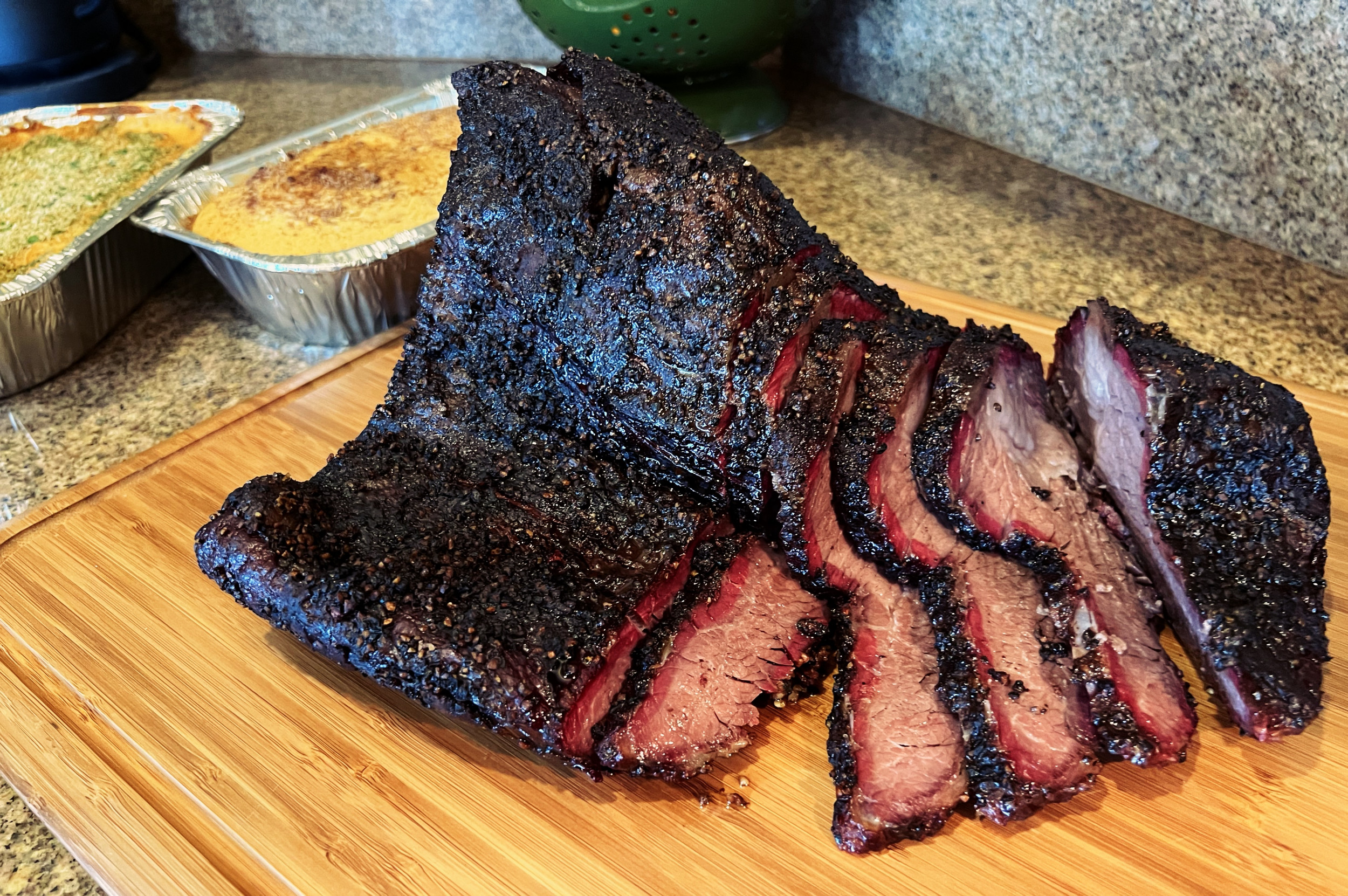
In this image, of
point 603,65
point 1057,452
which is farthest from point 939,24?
point 1057,452

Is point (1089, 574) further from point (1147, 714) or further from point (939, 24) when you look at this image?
point (939, 24)

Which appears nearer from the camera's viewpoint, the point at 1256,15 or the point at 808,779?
the point at 808,779

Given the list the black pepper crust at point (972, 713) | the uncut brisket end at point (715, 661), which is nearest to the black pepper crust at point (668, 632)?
the uncut brisket end at point (715, 661)

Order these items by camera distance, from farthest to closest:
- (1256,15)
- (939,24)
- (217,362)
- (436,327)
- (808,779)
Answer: (939,24) < (217,362) < (1256,15) < (436,327) < (808,779)

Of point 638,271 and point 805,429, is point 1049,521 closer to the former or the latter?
point 805,429

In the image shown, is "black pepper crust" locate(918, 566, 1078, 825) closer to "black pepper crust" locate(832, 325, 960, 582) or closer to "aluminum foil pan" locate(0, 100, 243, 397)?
"black pepper crust" locate(832, 325, 960, 582)

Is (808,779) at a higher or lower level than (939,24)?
lower

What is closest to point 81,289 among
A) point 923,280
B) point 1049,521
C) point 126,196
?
point 126,196

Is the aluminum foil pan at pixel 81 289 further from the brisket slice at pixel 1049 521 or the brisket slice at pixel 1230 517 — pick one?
the brisket slice at pixel 1230 517
